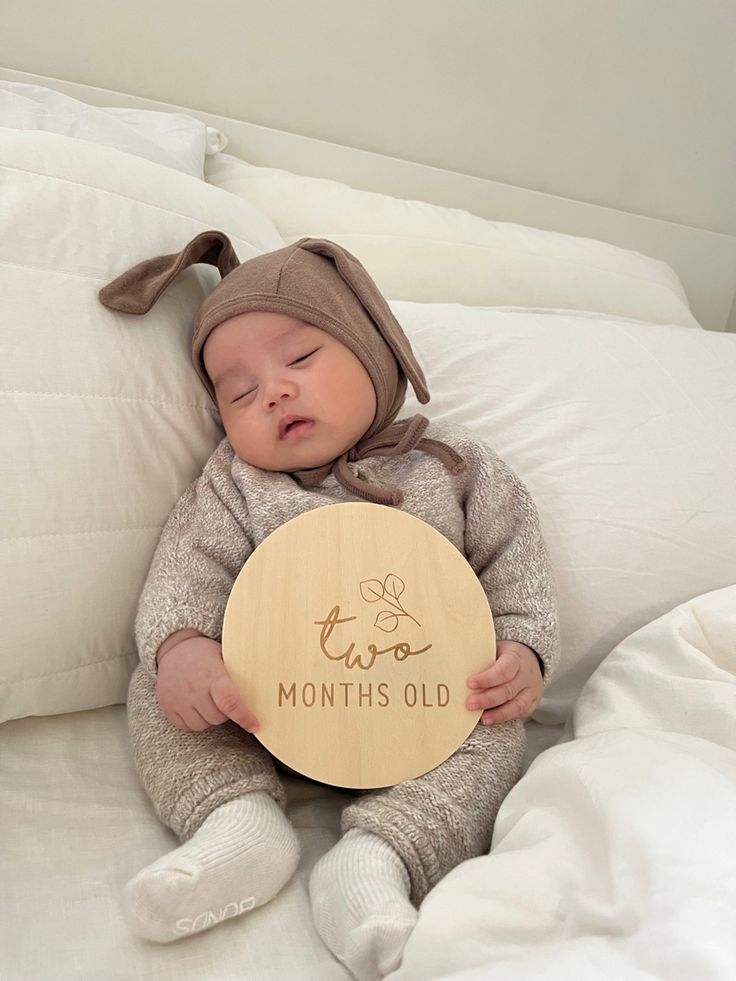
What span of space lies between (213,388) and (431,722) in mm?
447

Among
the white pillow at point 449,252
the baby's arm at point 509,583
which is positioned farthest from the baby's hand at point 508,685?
the white pillow at point 449,252

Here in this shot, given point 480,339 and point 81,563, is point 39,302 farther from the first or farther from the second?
point 480,339

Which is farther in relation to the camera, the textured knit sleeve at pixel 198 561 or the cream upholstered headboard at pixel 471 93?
the cream upholstered headboard at pixel 471 93

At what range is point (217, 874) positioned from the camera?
60 cm

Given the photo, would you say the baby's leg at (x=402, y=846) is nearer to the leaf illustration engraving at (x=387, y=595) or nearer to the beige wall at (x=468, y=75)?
the leaf illustration engraving at (x=387, y=595)

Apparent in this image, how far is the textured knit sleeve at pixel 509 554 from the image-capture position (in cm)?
81

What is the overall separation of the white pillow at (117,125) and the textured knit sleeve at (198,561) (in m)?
0.46

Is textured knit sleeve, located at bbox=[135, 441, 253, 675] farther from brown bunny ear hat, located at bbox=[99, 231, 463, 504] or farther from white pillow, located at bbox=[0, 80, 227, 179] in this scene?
white pillow, located at bbox=[0, 80, 227, 179]

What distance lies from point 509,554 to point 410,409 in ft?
0.91

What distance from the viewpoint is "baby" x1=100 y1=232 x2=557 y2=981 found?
0.62 meters

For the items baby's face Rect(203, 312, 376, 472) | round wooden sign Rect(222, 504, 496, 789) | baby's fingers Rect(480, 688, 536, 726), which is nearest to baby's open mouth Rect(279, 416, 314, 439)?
baby's face Rect(203, 312, 376, 472)

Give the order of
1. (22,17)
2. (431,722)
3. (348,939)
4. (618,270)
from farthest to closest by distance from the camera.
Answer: (618,270)
(22,17)
(431,722)
(348,939)

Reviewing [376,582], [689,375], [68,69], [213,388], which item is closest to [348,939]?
[376,582]

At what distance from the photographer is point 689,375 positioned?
44.9 inches
